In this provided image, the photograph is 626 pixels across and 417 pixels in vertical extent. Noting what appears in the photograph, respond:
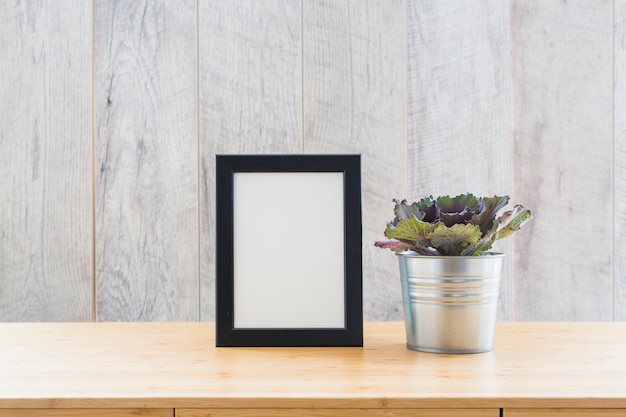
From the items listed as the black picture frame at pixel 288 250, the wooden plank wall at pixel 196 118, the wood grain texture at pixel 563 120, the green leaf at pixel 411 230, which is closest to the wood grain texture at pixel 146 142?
the wooden plank wall at pixel 196 118

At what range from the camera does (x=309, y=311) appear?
886 millimetres

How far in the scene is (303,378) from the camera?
0.70m

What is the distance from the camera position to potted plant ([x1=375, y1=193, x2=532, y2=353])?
0.81 meters

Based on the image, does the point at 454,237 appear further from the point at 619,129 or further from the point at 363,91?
the point at 619,129

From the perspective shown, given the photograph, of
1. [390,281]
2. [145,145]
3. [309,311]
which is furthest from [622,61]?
[145,145]

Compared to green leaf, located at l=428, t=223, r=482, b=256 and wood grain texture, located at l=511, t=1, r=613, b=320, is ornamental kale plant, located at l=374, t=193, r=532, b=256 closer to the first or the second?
green leaf, located at l=428, t=223, r=482, b=256

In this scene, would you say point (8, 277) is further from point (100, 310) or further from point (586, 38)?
point (586, 38)

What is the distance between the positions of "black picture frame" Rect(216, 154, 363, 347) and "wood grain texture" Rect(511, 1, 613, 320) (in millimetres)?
538

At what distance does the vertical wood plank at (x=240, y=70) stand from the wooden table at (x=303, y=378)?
0.44m

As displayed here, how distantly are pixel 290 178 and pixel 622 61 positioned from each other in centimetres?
81

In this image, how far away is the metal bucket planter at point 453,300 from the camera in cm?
81

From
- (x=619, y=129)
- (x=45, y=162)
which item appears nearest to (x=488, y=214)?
(x=619, y=129)
